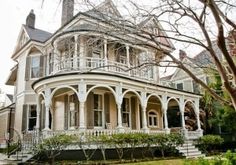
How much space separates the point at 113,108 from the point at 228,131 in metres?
13.1

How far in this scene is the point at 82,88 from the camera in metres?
15.2

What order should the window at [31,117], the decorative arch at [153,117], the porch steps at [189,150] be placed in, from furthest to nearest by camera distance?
the decorative arch at [153,117] → the window at [31,117] → the porch steps at [189,150]

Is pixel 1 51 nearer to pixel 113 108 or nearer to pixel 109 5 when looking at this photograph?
pixel 109 5

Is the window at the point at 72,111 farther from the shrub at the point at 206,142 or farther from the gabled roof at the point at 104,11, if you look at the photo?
the gabled roof at the point at 104,11

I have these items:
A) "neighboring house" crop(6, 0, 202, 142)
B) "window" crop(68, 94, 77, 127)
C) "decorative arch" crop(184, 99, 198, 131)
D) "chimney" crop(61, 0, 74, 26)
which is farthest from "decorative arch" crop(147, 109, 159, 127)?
"chimney" crop(61, 0, 74, 26)

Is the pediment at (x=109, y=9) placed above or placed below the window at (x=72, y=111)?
above

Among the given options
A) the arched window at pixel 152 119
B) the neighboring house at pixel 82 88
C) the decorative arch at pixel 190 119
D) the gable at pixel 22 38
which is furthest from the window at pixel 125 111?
the gable at pixel 22 38

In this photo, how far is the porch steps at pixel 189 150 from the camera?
57.0 feet

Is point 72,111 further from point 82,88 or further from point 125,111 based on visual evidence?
point 125,111

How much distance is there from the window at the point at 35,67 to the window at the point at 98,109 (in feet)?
21.7

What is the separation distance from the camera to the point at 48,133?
1545cm

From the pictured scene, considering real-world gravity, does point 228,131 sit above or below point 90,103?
below

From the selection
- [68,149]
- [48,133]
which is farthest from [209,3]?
[48,133]

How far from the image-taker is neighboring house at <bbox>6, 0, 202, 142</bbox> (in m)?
15.3
